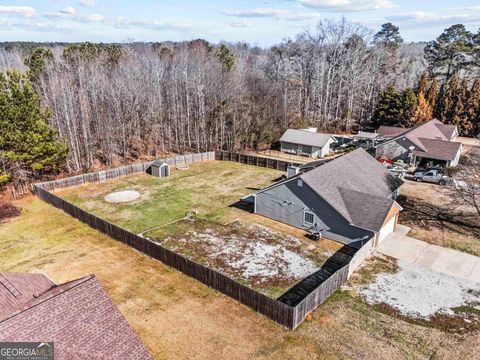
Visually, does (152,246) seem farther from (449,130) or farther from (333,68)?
(333,68)

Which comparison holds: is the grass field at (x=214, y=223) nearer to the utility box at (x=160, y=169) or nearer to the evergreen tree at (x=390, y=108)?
the utility box at (x=160, y=169)

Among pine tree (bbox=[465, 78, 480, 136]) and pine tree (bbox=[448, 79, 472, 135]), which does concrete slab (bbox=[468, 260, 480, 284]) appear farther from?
pine tree (bbox=[465, 78, 480, 136])

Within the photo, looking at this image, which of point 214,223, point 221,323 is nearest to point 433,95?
point 214,223

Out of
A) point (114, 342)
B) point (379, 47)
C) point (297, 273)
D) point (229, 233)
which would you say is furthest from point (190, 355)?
point (379, 47)

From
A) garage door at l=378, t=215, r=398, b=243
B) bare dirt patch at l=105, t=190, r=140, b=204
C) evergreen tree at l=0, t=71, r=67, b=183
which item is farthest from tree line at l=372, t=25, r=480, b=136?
evergreen tree at l=0, t=71, r=67, b=183

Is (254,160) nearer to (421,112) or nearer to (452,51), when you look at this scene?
(421,112)

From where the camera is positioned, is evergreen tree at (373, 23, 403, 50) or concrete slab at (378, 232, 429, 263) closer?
concrete slab at (378, 232, 429, 263)
